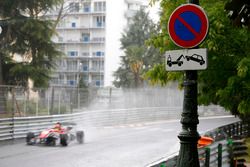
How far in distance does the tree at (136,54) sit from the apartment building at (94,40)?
54.4 ft

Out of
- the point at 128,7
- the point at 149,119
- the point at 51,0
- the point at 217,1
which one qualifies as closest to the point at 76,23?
the point at 128,7

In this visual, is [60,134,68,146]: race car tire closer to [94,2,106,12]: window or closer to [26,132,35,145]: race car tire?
[26,132,35,145]: race car tire

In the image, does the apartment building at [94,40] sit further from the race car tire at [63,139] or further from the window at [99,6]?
the race car tire at [63,139]

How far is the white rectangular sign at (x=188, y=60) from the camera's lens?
587 centimetres

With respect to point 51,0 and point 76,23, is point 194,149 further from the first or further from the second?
point 76,23

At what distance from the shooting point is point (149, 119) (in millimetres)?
38688

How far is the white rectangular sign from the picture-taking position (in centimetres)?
587

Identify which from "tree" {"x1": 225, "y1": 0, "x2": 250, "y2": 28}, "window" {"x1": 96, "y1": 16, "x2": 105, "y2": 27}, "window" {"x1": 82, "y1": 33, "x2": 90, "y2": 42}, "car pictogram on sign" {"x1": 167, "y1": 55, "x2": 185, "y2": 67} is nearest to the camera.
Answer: "tree" {"x1": 225, "y1": 0, "x2": 250, "y2": 28}

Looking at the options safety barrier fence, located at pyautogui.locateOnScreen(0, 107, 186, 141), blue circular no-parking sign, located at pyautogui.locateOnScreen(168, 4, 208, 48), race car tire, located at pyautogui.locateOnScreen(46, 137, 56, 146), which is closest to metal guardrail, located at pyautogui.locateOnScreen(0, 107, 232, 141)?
safety barrier fence, located at pyautogui.locateOnScreen(0, 107, 186, 141)

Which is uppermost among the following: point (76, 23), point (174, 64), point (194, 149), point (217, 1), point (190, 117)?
point (76, 23)

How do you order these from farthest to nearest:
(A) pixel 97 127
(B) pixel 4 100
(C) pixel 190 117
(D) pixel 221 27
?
(A) pixel 97 127 < (B) pixel 4 100 < (D) pixel 221 27 < (C) pixel 190 117

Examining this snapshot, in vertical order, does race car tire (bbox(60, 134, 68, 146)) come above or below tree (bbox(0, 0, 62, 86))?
below

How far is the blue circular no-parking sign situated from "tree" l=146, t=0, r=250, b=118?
363cm

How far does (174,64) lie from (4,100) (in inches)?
639
